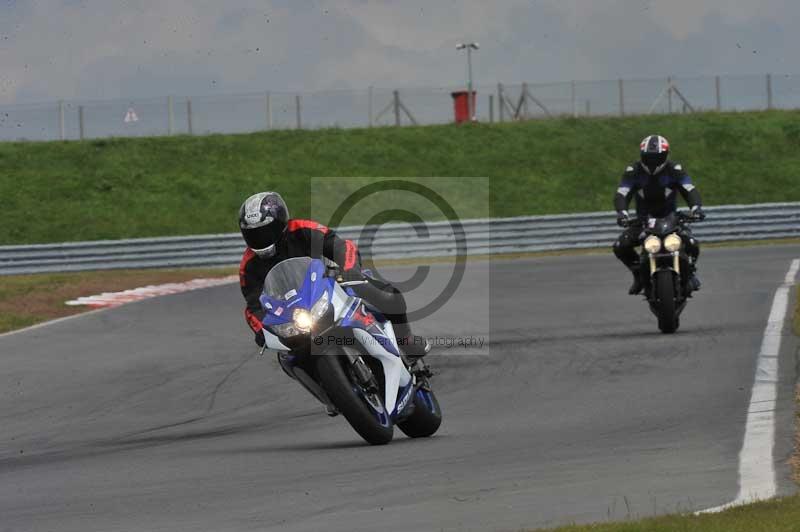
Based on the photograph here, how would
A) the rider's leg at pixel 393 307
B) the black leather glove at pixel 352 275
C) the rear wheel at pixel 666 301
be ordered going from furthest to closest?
the rear wheel at pixel 666 301 → the rider's leg at pixel 393 307 → the black leather glove at pixel 352 275

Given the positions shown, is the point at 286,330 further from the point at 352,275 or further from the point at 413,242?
the point at 413,242

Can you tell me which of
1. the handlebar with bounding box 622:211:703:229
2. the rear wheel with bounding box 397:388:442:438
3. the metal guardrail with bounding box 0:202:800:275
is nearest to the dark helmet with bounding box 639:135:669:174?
the handlebar with bounding box 622:211:703:229

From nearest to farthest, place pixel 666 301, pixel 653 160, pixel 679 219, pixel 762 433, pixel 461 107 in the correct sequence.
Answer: pixel 762 433 < pixel 666 301 < pixel 679 219 < pixel 653 160 < pixel 461 107

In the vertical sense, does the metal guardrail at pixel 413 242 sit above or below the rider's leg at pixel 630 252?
below

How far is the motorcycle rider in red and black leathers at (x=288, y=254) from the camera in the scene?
8086 mm

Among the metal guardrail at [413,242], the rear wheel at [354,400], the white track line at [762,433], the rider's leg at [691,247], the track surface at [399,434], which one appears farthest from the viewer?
the metal guardrail at [413,242]

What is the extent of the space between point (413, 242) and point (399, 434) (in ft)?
66.0

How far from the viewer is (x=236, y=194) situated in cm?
3881

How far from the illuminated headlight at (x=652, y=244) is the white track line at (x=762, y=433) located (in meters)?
1.27

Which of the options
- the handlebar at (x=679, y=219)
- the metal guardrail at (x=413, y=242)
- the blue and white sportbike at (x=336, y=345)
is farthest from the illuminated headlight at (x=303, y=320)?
the metal guardrail at (x=413, y=242)

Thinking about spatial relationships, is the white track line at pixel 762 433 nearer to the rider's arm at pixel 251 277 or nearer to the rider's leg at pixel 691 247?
the rider's leg at pixel 691 247

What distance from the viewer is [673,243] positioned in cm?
1359

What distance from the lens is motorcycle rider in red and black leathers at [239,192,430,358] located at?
8.09m

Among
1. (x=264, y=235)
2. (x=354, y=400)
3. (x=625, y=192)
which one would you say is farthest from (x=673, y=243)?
(x=354, y=400)
